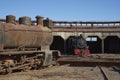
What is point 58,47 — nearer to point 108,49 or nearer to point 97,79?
point 108,49

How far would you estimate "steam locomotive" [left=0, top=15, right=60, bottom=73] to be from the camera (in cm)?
1316

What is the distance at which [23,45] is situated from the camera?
15.0 meters

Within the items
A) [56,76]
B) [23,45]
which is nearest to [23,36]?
[23,45]

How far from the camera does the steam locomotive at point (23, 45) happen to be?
43.2ft

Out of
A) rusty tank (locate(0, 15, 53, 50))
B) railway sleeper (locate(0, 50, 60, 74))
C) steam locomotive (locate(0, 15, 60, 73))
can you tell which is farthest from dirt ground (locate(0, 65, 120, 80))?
rusty tank (locate(0, 15, 53, 50))

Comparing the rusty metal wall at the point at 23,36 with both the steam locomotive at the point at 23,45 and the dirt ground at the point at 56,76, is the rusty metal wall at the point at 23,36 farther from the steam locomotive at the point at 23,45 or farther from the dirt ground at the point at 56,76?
the dirt ground at the point at 56,76

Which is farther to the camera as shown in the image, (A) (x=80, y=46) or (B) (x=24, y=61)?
(A) (x=80, y=46)

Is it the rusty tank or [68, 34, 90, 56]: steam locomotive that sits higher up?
the rusty tank

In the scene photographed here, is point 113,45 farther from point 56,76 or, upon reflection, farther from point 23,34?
point 56,76

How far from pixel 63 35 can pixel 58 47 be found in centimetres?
523

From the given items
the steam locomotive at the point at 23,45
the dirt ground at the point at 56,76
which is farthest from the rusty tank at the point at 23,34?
the dirt ground at the point at 56,76

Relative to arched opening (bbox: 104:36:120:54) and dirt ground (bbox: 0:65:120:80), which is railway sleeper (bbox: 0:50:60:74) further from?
arched opening (bbox: 104:36:120:54)

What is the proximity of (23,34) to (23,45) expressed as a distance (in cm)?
61

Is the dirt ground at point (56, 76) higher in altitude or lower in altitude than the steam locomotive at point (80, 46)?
lower
